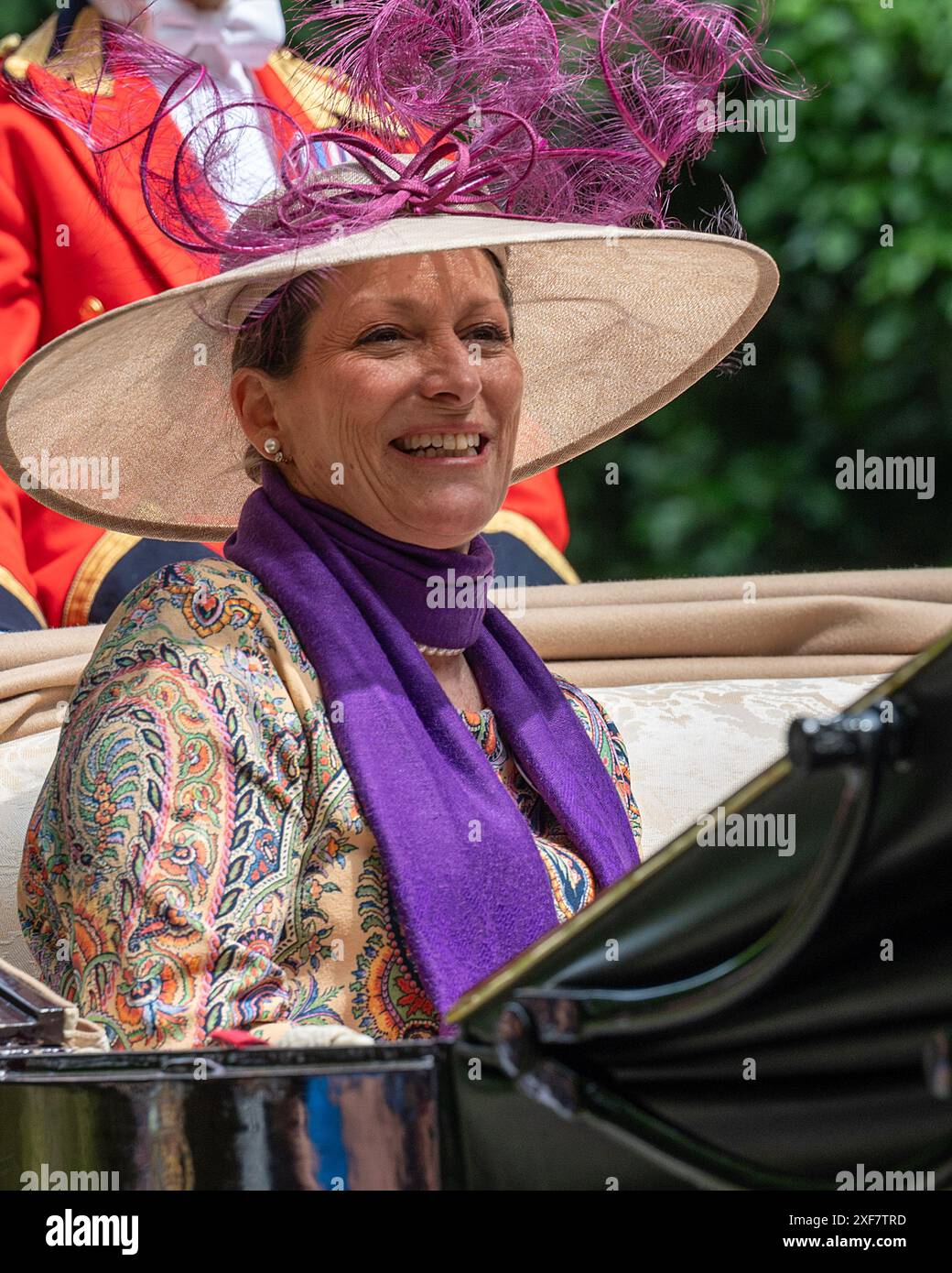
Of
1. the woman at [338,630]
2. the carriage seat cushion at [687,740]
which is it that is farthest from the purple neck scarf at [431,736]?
the carriage seat cushion at [687,740]

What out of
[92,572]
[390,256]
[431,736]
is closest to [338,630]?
[431,736]

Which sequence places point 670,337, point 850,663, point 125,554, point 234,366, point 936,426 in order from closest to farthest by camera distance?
point 234,366
point 670,337
point 850,663
point 125,554
point 936,426

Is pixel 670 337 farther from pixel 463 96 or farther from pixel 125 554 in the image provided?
pixel 125 554

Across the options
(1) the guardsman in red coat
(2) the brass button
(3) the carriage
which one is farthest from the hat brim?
(2) the brass button

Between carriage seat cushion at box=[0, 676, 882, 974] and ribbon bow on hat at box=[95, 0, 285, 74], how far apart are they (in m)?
1.44

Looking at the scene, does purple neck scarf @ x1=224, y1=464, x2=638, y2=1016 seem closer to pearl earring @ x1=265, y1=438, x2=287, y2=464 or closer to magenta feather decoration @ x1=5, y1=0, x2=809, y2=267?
pearl earring @ x1=265, y1=438, x2=287, y2=464

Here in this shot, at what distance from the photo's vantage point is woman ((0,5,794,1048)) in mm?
1601

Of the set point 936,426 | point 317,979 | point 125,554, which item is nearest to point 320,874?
point 317,979

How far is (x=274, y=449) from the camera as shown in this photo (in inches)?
76.2

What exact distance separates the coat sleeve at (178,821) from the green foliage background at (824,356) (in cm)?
291

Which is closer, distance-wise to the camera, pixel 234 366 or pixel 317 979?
pixel 317 979

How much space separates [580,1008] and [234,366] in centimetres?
110

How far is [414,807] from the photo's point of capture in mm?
1720

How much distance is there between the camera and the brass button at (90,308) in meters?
3.08
